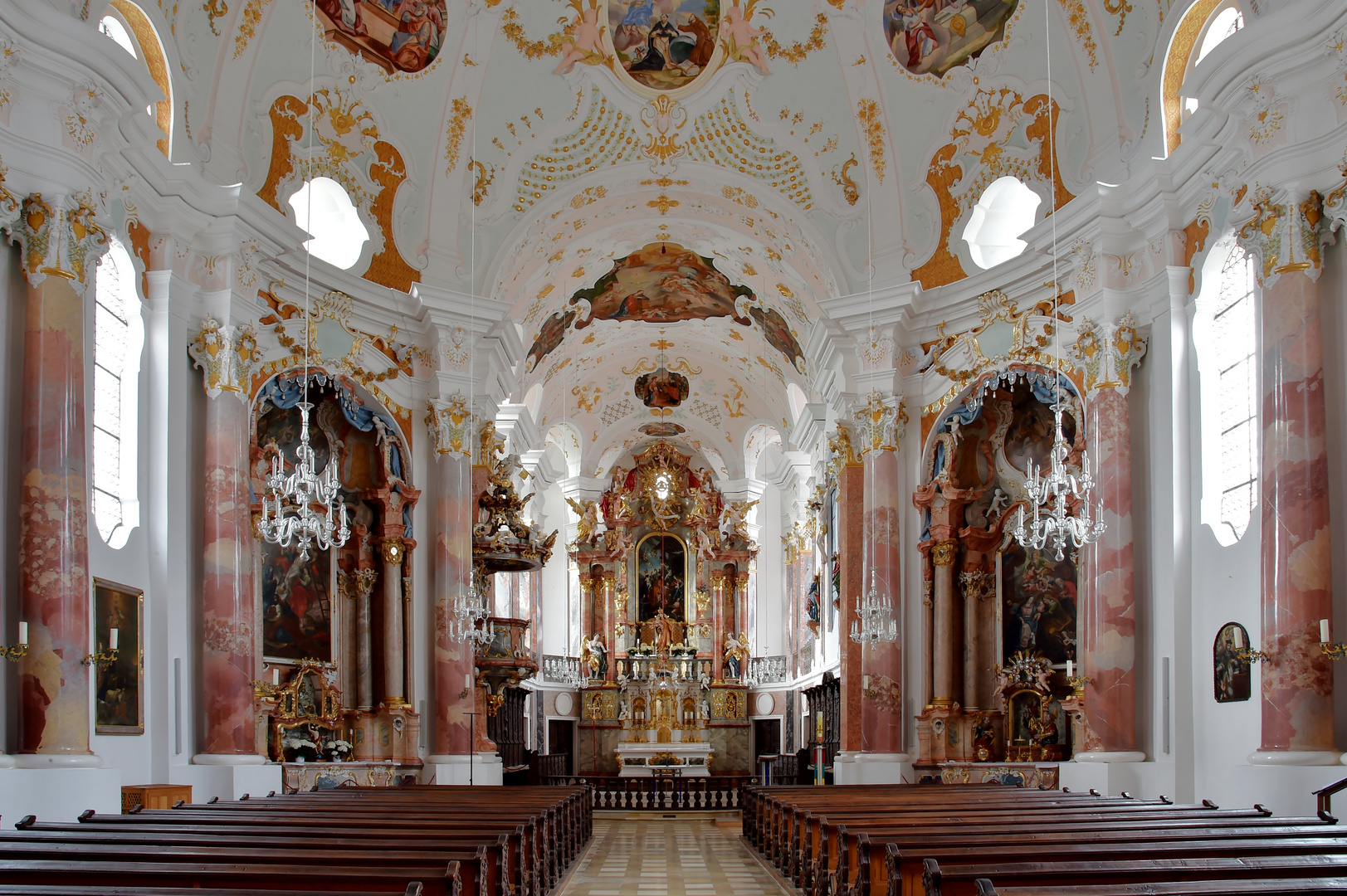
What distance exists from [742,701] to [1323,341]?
20491mm

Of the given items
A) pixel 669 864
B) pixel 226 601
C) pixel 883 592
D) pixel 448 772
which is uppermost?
pixel 226 601

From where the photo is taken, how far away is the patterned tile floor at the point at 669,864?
11.0 metres

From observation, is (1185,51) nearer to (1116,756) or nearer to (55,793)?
(1116,756)

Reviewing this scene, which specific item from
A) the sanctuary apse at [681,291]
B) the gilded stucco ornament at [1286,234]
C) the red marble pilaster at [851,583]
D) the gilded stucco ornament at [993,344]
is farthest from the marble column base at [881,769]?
the gilded stucco ornament at [1286,234]

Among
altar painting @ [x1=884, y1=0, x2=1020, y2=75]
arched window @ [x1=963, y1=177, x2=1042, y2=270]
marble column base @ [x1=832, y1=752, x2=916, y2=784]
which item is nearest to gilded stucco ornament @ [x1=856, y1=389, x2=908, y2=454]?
arched window @ [x1=963, y1=177, x2=1042, y2=270]

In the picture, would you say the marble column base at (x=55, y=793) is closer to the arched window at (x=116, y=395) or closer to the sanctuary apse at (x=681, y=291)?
the sanctuary apse at (x=681, y=291)

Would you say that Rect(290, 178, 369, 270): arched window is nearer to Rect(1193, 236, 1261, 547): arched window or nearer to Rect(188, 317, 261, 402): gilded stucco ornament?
Rect(188, 317, 261, 402): gilded stucco ornament

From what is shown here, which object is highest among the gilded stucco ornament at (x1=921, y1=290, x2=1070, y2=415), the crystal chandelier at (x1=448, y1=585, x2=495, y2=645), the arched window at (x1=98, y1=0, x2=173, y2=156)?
the arched window at (x1=98, y1=0, x2=173, y2=156)

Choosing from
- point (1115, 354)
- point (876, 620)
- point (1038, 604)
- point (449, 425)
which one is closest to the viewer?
point (1115, 354)

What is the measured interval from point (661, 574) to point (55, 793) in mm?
21823

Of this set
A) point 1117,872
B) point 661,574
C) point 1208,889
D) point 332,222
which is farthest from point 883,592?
point 661,574

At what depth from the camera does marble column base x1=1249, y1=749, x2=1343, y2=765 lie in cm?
988

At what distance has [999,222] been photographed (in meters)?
17.5

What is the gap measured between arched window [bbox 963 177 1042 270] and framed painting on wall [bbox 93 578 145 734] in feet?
37.9
